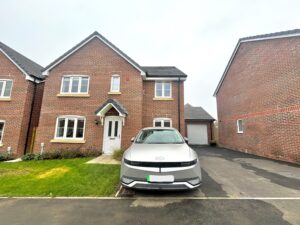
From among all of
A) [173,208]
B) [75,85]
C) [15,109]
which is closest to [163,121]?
[75,85]

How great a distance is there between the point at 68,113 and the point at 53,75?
3.18m

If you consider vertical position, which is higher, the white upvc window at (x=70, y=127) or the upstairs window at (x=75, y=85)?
the upstairs window at (x=75, y=85)

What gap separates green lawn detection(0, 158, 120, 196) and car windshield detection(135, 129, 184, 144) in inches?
65.9

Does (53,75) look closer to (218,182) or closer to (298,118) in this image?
(218,182)

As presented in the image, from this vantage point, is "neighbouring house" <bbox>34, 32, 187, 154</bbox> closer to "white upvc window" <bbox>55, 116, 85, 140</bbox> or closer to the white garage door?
"white upvc window" <bbox>55, 116, 85, 140</bbox>

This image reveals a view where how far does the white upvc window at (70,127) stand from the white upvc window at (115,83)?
9.74 feet

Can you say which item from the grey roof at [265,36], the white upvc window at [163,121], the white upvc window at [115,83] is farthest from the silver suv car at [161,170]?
the grey roof at [265,36]

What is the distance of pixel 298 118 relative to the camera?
8.56 metres

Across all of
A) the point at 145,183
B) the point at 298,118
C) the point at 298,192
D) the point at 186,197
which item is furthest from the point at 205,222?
the point at 298,118

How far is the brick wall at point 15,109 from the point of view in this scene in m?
10.7

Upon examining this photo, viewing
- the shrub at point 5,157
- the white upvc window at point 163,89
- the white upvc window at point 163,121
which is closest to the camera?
the shrub at point 5,157

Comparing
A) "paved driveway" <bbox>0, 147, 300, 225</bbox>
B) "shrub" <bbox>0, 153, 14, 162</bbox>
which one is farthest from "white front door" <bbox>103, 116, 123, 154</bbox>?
"paved driveway" <bbox>0, 147, 300, 225</bbox>

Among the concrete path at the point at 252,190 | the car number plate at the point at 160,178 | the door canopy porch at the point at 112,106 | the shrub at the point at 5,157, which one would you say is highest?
the door canopy porch at the point at 112,106

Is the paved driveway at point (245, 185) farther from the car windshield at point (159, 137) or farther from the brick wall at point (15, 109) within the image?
the brick wall at point (15, 109)
